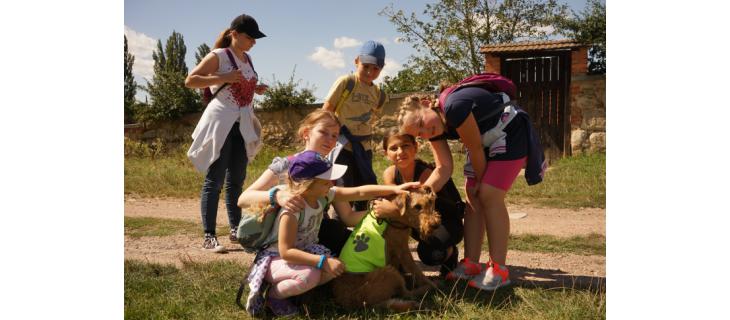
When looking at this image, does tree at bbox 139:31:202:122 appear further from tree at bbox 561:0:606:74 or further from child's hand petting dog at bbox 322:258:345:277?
child's hand petting dog at bbox 322:258:345:277

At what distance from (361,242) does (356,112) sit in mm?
1150

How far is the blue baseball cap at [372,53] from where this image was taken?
11.5 feet

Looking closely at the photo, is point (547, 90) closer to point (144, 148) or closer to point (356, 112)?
point (356, 112)

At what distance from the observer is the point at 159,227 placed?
5.29 m

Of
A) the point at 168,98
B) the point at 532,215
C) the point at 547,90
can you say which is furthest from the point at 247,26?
the point at 168,98

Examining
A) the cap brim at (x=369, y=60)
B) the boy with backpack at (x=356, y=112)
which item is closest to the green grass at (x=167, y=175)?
the boy with backpack at (x=356, y=112)

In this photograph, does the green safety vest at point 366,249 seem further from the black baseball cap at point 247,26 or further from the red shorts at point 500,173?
the black baseball cap at point 247,26

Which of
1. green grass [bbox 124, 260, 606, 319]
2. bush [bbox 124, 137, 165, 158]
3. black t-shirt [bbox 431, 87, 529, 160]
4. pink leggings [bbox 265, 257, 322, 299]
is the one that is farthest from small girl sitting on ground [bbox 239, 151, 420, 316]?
bush [bbox 124, 137, 165, 158]

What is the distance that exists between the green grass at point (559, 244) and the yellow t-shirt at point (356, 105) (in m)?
1.36

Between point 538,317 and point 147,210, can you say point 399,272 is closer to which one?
point 538,317

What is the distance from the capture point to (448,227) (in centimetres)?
322

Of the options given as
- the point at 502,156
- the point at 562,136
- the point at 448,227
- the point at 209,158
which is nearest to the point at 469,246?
the point at 448,227

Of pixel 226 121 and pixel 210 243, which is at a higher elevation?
pixel 226 121

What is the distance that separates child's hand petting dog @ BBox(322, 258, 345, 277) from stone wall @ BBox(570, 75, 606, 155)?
3.29m
